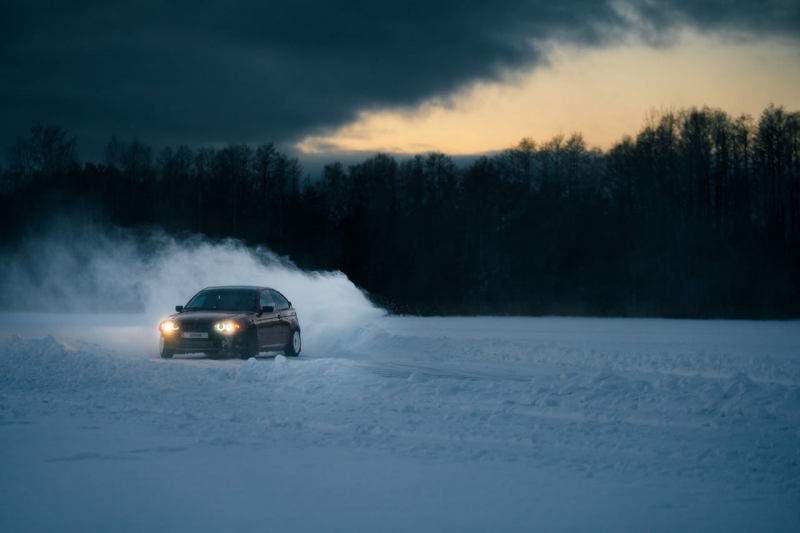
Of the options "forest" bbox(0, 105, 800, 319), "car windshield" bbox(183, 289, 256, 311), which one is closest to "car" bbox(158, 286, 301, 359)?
"car windshield" bbox(183, 289, 256, 311)

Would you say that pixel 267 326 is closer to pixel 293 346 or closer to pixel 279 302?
pixel 293 346

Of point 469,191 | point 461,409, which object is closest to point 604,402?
point 461,409

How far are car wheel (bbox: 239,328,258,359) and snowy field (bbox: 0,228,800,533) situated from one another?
92 centimetres

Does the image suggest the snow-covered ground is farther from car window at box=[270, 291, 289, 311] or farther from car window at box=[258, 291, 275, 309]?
car window at box=[270, 291, 289, 311]

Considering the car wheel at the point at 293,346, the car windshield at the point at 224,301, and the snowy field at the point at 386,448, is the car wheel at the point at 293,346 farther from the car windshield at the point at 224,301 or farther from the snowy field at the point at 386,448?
the snowy field at the point at 386,448

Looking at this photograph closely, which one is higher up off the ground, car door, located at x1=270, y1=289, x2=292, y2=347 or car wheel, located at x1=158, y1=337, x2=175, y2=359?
car door, located at x1=270, y1=289, x2=292, y2=347

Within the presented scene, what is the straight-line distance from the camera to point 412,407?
33.2 feet

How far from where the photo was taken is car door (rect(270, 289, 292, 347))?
59.3 ft

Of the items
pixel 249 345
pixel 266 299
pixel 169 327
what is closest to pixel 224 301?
pixel 266 299

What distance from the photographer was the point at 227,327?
16531mm

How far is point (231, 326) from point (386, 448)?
9625mm

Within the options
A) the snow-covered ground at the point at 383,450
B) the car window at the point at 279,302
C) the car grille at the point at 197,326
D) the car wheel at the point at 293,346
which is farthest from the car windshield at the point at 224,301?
the snow-covered ground at the point at 383,450

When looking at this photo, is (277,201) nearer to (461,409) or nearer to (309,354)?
(309,354)

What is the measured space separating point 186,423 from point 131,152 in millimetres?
65810
